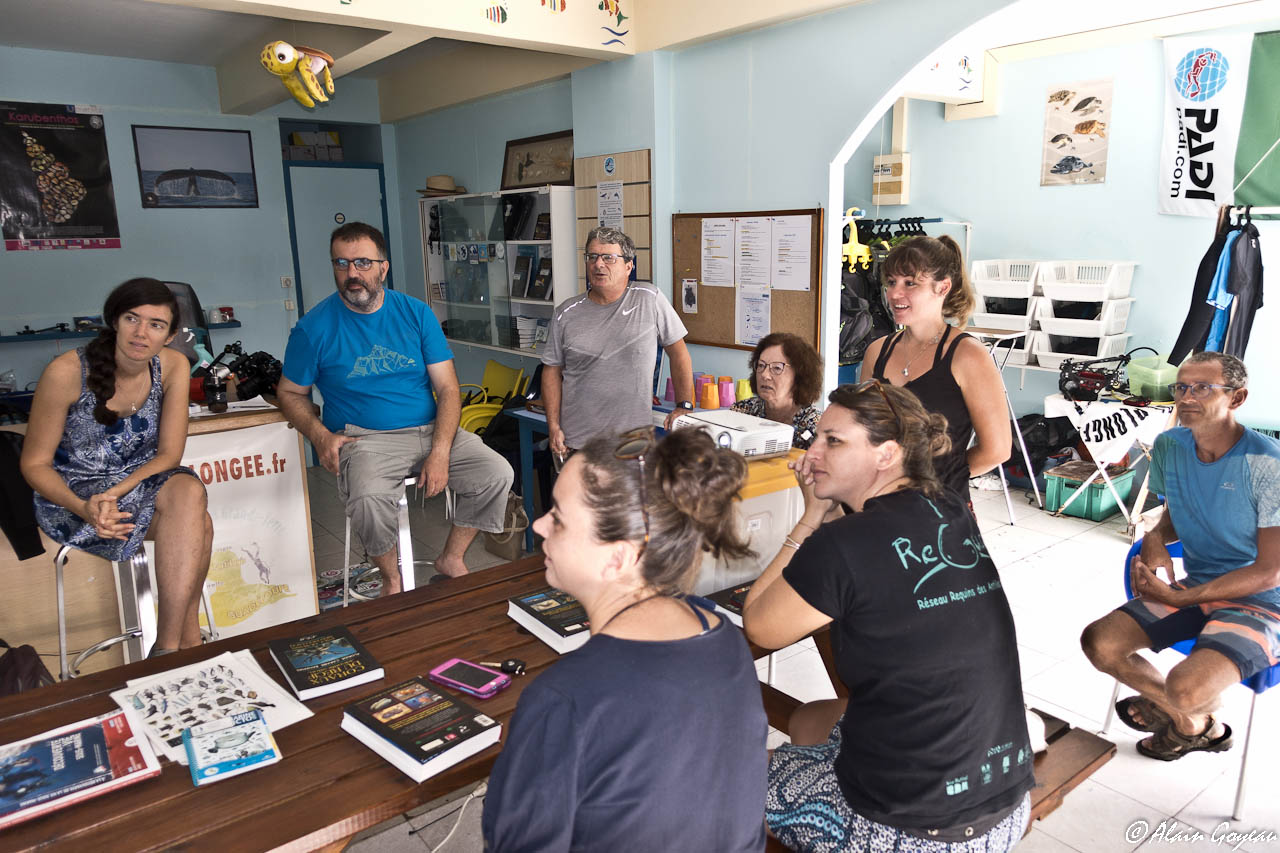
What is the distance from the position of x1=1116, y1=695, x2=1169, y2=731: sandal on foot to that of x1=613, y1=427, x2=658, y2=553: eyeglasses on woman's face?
228 cm

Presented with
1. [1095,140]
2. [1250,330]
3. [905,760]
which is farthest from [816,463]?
[1095,140]

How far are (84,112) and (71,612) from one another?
4.46 metres

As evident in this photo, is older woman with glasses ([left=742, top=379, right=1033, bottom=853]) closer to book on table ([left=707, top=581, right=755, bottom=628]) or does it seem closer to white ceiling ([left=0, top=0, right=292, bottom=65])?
book on table ([left=707, top=581, right=755, bottom=628])

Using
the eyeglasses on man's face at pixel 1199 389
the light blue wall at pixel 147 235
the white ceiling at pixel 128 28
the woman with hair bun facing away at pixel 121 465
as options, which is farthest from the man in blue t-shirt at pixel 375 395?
the light blue wall at pixel 147 235

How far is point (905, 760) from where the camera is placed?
1324 mm

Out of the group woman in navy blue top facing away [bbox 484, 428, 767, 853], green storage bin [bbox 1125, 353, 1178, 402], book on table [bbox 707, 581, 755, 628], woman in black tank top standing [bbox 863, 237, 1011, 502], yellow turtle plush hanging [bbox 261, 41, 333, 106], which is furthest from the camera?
green storage bin [bbox 1125, 353, 1178, 402]

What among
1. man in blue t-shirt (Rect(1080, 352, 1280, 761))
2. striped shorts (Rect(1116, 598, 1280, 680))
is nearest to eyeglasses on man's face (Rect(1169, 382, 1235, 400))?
man in blue t-shirt (Rect(1080, 352, 1280, 761))

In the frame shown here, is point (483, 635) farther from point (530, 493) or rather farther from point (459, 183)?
point (459, 183)

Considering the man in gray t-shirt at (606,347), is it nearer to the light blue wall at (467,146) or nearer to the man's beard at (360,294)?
the man's beard at (360,294)

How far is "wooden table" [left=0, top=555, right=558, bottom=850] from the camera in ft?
3.79

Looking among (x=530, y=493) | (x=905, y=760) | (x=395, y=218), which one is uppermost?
(x=395, y=218)

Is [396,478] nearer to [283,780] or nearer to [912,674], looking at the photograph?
[283,780]

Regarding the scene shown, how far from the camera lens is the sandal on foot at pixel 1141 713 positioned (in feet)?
8.63

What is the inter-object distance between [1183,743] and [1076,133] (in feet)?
12.9
